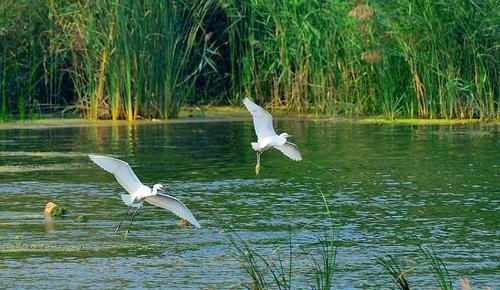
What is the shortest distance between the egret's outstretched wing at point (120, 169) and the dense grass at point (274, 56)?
896 centimetres

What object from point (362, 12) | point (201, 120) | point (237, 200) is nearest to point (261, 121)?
point (237, 200)

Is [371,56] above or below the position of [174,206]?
above

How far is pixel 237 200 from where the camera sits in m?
10.8

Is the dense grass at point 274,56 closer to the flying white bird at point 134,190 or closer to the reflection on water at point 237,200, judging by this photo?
the reflection on water at point 237,200

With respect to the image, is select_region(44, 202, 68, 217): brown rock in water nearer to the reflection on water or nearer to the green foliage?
the reflection on water

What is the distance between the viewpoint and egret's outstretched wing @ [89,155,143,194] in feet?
27.2

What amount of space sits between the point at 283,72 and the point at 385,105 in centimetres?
180

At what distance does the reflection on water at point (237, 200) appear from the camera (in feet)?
25.6

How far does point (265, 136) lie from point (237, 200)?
2.65ft

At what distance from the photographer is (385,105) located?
60.3 feet

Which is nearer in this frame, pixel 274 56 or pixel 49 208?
pixel 49 208

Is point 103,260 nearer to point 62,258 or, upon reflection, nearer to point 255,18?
point 62,258

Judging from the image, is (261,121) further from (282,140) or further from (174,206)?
(174,206)

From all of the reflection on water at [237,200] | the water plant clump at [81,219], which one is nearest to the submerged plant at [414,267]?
the reflection on water at [237,200]
